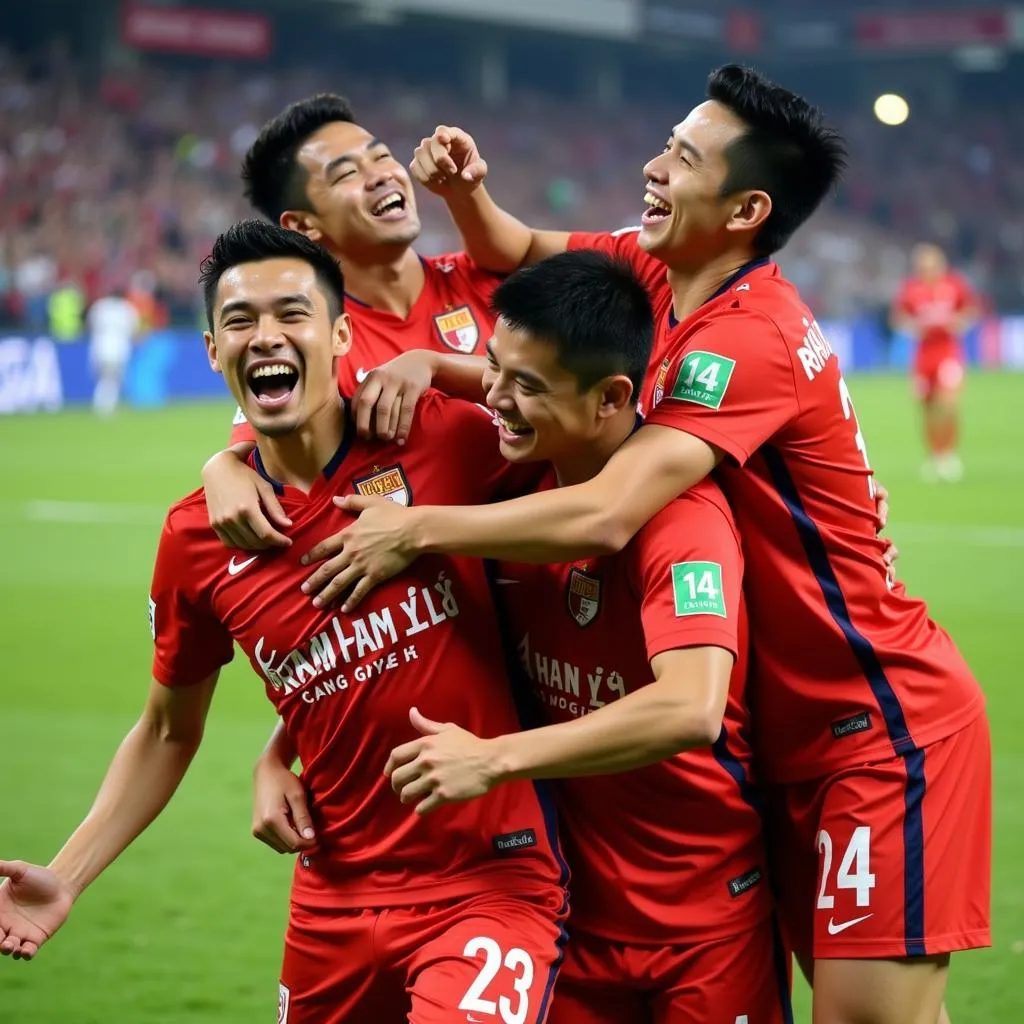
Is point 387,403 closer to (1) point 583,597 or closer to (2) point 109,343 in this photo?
(1) point 583,597

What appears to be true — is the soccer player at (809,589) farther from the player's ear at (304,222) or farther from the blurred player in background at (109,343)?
the blurred player in background at (109,343)

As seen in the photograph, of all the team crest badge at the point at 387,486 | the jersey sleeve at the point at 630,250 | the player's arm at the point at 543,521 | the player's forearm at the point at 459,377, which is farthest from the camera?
the jersey sleeve at the point at 630,250

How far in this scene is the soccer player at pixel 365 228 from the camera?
Answer: 5.11 meters

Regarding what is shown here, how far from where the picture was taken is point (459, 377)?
3.97 metres

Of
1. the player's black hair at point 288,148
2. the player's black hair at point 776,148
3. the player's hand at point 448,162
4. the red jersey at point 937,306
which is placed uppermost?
the red jersey at point 937,306

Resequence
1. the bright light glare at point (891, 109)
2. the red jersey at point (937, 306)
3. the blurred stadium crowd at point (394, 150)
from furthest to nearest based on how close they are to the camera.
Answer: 1. the bright light glare at point (891, 109)
2. the blurred stadium crowd at point (394, 150)
3. the red jersey at point (937, 306)

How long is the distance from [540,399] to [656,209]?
738mm

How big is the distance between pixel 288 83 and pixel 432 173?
1355 inches

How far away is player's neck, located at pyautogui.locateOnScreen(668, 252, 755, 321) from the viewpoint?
3.79m

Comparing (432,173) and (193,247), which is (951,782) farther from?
(193,247)

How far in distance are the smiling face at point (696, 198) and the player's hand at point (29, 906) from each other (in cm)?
192

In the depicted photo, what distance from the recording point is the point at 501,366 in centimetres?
332

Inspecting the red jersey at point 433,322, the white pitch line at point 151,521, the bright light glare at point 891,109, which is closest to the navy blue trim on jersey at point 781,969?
the red jersey at point 433,322

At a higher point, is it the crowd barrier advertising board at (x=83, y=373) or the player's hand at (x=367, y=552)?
the crowd barrier advertising board at (x=83, y=373)
